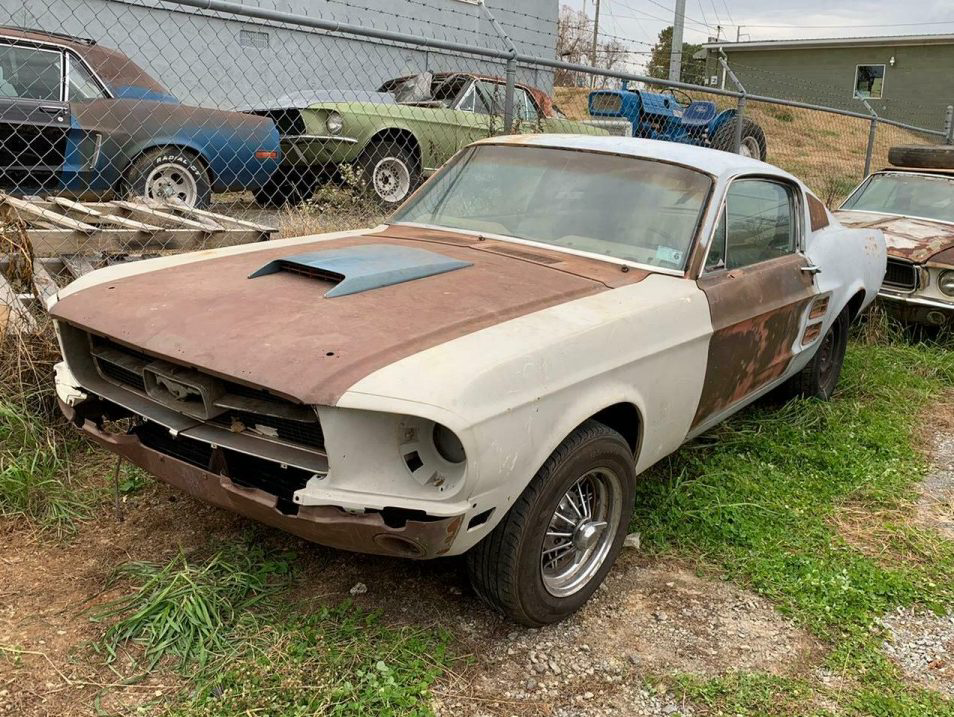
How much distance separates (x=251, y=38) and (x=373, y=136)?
6883 mm

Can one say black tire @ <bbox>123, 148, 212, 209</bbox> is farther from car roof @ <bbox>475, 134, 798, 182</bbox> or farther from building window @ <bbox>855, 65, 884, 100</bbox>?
building window @ <bbox>855, 65, 884, 100</bbox>

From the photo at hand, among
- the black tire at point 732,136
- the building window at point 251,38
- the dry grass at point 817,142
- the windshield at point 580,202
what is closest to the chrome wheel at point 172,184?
the windshield at point 580,202

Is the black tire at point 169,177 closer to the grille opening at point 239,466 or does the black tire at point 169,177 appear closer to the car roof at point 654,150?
the car roof at point 654,150

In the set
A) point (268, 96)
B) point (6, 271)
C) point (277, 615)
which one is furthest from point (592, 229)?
point (268, 96)

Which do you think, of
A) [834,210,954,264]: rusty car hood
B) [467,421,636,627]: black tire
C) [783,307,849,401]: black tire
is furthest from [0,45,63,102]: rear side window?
[834,210,954,264]: rusty car hood

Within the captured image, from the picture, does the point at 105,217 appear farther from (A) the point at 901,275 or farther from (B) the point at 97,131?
(A) the point at 901,275

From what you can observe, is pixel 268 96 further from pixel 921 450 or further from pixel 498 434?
pixel 498 434

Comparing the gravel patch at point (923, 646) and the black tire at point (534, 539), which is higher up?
the black tire at point (534, 539)

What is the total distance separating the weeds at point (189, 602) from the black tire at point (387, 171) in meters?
5.07

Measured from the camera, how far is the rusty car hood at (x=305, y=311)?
222 cm

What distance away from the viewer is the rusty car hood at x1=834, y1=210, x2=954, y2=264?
19.6 feet

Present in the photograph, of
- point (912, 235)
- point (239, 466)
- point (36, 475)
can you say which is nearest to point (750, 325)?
point (239, 466)

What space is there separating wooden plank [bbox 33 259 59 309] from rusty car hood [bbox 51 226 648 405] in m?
1.06

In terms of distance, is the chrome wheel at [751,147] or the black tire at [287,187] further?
the chrome wheel at [751,147]
